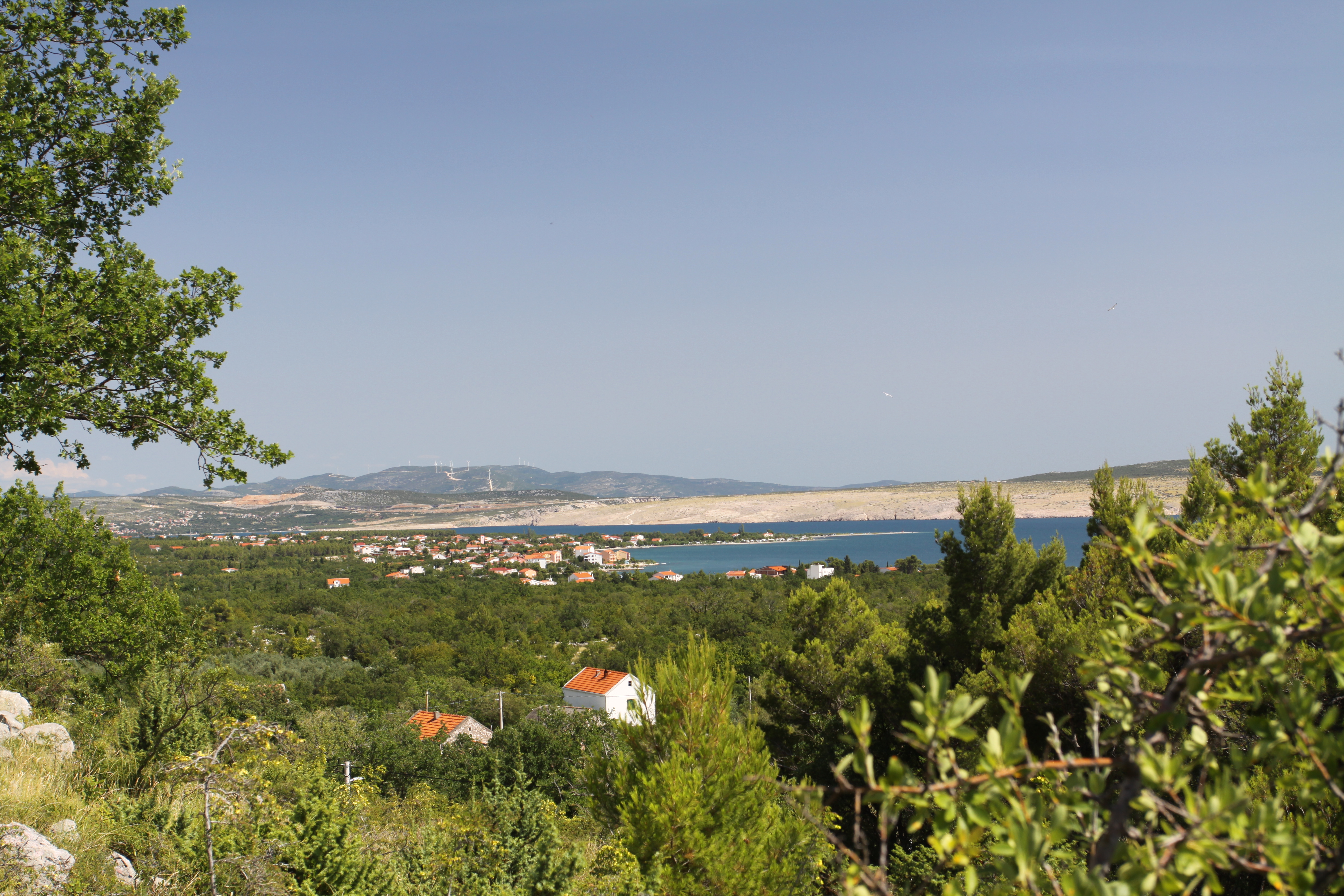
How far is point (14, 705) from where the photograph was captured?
980 centimetres

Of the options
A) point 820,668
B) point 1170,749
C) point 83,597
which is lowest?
point 820,668

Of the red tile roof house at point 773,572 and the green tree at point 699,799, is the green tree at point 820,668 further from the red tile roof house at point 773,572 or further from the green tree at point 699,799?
the red tile roof house at point 773,572

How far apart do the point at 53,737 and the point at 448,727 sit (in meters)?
17.6

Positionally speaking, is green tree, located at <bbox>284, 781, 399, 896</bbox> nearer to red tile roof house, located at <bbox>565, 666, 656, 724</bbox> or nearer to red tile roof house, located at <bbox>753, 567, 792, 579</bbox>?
red tile roof house, located at <bbox>565, 666, 656, 724</bbox>

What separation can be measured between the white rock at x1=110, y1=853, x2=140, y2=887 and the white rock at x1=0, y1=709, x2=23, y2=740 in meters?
3.79

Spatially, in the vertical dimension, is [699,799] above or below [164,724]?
above

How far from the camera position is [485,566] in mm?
90438

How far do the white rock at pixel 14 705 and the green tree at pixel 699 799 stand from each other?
766cm

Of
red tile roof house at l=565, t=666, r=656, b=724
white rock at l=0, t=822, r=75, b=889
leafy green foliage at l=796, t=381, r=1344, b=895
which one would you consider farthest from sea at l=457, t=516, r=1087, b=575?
leafy green foliage at l=796, t=381, r=1344, b=895

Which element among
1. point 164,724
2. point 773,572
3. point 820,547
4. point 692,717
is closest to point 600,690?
point 164,724

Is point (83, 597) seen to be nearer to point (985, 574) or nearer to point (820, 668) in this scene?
point (820, 668)

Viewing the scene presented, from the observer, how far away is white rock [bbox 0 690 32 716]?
9492 millimetres

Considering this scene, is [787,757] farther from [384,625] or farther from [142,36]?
[384,625]

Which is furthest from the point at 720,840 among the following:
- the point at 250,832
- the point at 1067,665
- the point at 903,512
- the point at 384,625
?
the point at 903,512
